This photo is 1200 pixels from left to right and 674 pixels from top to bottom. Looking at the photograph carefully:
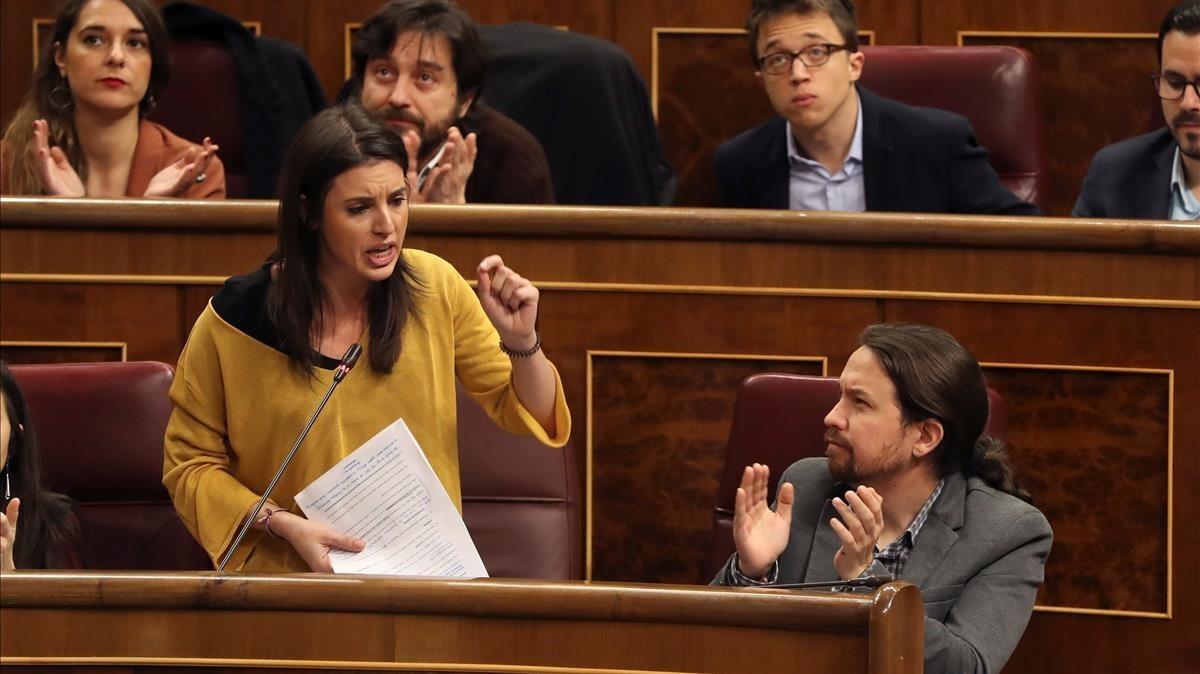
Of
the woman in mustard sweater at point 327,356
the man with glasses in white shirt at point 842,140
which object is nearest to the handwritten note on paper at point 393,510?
the woman in mustard sweater at point 327,356

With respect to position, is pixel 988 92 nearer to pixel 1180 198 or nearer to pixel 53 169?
pixel 1180 198

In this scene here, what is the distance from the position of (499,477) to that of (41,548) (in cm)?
28

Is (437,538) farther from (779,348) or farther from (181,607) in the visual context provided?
(779,348)

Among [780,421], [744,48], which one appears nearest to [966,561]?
[780,421]

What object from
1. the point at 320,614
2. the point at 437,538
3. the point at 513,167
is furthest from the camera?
the point at 513,167

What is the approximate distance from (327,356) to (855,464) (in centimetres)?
29

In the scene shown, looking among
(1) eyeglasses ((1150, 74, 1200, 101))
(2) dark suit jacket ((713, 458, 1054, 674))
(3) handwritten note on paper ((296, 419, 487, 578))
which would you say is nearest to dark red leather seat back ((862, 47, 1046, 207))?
(1) eyeglasses ((1150, 74, 1200, 101))

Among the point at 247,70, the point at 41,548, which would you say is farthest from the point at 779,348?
the point at 247,70

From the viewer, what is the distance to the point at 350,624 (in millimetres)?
800

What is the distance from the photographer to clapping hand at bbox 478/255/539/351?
99cm

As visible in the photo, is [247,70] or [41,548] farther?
[247,70]

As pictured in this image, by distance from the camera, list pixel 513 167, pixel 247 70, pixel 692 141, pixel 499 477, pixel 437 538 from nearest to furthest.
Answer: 1. pixel 437 538
2. pixel 499 477
3. pixel 513 167
4. pixel 247 70
5. pixel 692 141

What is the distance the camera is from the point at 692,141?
180 cm

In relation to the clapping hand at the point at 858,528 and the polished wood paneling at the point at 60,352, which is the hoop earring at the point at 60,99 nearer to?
the polished wood paneling at the point at 60,352
